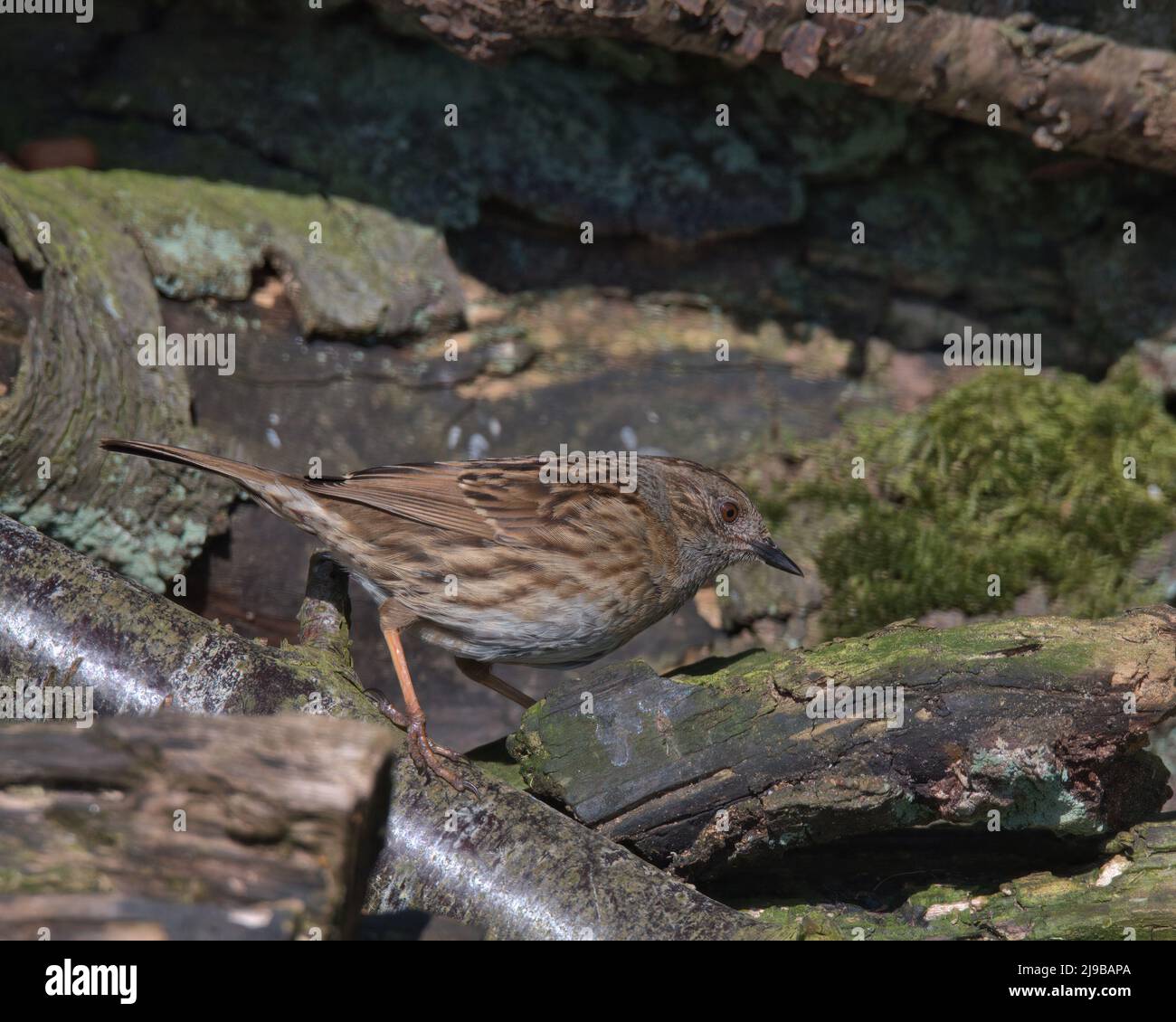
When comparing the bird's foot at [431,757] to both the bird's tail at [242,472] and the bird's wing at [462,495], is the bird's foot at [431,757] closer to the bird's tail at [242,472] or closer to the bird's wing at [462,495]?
the bird's wing at [462,495]

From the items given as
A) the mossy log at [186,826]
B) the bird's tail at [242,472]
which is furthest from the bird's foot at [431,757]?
the mossy log at [186,826]

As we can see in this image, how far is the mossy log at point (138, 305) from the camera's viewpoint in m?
5.42

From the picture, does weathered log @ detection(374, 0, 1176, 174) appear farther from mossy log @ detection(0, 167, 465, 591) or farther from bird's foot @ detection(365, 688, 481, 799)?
bird's foot @ detection(365, 688, 481, 799)

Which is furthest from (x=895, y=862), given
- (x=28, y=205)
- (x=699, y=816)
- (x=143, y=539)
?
(x=28, y=205)

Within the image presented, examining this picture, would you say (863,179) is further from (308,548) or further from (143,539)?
(143,539)

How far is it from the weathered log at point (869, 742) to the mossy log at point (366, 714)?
272 mm

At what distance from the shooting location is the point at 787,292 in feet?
25.0

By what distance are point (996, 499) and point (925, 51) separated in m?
2.38

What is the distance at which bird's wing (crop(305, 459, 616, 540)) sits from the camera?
5.29 metres

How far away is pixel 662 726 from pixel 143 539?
2812mm

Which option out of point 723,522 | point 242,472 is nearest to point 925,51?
point 723,522

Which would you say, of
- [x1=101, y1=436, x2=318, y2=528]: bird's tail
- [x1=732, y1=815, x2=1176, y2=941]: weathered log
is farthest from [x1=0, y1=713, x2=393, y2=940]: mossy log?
[x1=101, y1=436, x2=318, y2=528]: bird's tail

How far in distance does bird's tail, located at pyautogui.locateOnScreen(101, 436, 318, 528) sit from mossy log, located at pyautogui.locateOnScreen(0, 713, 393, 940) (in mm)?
2244

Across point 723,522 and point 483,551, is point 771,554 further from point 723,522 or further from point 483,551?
point 483,551
